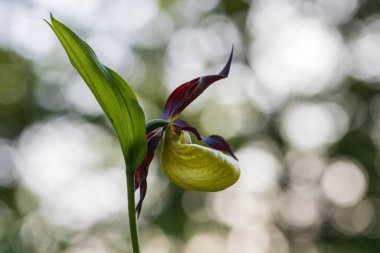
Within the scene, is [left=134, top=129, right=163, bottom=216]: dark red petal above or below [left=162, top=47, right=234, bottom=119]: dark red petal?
below

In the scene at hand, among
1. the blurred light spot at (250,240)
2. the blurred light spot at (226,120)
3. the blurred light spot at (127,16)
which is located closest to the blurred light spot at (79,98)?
the blurred light spot at (127,16)

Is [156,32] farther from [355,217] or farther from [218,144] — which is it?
[218,144]

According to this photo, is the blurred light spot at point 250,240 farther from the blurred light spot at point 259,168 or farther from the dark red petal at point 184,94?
the dark red petal at point 184,94

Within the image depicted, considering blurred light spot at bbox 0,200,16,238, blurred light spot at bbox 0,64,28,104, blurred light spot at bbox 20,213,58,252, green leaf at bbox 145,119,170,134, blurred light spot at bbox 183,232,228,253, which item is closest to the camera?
green leaf at bbox 145,119,170,134

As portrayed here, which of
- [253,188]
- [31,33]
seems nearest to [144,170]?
[253,188]

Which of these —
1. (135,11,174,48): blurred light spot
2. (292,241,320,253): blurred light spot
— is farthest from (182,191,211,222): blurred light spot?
(135,11,174,48): blurred light spot

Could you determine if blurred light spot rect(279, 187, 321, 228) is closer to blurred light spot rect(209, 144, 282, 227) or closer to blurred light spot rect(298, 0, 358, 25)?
Answer: blurred light spot rect(209, 144, 282, 227)
